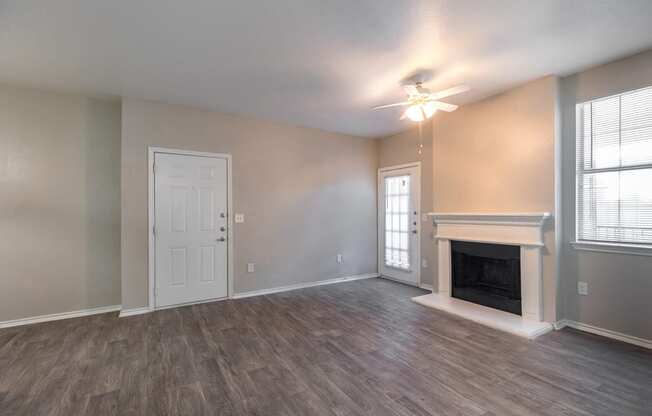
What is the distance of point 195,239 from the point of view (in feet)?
13.5

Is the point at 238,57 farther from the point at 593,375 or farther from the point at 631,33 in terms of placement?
the point at 593,375

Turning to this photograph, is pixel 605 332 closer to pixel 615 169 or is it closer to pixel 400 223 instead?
pixel 615 169

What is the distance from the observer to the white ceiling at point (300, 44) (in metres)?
2.11

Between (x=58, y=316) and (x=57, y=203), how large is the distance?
4.46ft

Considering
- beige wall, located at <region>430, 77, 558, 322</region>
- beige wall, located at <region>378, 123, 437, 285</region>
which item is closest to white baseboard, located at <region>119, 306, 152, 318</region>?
beige wall, located at <region>378, 123, 437, 285</region>

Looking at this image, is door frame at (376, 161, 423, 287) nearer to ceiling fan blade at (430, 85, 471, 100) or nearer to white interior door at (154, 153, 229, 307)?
ceiling fan blade at (430, 85, 471, 100)

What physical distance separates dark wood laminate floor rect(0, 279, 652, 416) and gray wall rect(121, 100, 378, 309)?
3.23 feet

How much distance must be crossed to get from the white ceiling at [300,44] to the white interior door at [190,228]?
939 mm

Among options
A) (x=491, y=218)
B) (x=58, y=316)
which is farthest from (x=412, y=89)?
(x=58, y=316)

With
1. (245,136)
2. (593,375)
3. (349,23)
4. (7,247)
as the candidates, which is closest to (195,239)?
(245,136)

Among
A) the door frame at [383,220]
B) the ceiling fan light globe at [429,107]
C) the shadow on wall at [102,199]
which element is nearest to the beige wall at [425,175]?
the door frame at [383,220]

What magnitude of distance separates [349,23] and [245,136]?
8.54 ft

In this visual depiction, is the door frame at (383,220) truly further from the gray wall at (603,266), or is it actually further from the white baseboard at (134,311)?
the white baseboard at (134,311)

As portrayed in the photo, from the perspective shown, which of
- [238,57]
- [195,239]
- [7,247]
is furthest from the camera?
[195,239]
